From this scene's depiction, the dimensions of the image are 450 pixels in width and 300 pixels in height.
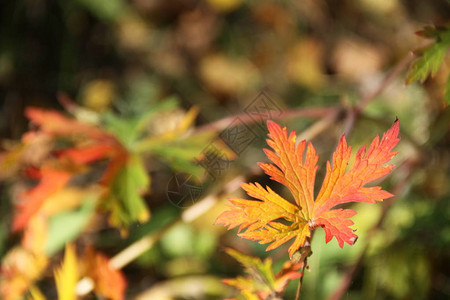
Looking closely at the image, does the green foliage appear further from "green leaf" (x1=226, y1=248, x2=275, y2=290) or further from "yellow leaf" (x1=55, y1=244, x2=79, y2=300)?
"yellow leaf" (x1=55, y1=244, x2=79, y2=300)

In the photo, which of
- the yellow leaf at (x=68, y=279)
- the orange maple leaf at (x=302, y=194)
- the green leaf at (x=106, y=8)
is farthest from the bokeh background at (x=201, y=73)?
the orange maple leaf at (x=302, y=194)

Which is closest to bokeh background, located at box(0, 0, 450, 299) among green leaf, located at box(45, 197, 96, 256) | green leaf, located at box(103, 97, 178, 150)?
green leaf, located at box(45, 197, 96, 256)

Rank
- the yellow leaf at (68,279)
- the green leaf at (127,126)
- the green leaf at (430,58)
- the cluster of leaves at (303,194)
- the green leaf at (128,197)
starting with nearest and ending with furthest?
the cluster of leaves at (303,194), the green leaf at (430,58), the yellow leaf at (68,279), the green leaf at (128,197), the green leaf at (127,126)

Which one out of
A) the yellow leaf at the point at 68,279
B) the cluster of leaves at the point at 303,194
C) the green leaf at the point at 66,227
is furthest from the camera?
the green leaf at the point at 66,227

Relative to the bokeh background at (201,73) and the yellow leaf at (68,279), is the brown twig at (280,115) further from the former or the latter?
the yellow leaf at (68,279)

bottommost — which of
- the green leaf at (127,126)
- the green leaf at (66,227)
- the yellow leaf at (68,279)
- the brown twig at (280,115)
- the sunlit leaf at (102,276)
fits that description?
the green leaf at (66,227)

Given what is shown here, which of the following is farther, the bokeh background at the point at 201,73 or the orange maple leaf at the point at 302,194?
the bokeh background at the point at 201,73

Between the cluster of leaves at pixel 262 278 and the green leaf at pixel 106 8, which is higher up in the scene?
the green leaf at pixel 106 8

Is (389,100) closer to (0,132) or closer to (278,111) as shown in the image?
(278,111)
